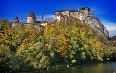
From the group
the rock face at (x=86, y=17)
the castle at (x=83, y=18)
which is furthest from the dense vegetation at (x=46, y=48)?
the rock face at (x=86, y=17)

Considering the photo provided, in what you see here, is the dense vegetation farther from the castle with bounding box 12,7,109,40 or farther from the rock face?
the rock face

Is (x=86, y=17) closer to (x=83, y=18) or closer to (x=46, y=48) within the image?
(x=83, y=18)

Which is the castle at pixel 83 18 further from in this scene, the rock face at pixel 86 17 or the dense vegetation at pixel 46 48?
the dense vegetation at pixel 46 48

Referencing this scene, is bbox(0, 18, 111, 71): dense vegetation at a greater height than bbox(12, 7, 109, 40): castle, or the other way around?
bbox(12, 7, 109, 40): castle

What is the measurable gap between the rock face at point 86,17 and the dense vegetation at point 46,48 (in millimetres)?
27757

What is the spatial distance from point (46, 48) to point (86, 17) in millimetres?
94289

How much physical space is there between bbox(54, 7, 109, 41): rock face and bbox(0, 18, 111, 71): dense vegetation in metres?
27.8

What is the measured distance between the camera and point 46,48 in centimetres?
9638

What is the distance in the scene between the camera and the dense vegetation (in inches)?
3150

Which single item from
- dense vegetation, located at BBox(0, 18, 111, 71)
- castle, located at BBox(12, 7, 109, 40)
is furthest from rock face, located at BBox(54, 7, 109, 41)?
dense vegetation, located at BBox(0, 18, 111, 71)

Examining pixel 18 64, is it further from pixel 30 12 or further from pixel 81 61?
pixel 30 12

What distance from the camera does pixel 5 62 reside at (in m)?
74.2

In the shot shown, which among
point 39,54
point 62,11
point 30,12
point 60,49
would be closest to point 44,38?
point 60,49

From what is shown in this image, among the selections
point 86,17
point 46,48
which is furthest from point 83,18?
point 46,48
